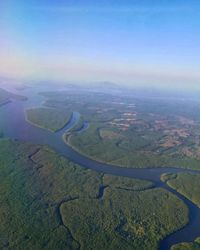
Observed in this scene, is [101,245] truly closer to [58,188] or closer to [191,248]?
[191,248]

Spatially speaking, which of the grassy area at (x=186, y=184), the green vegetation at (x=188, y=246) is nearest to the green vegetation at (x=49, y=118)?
the grassy area at (x=186, y=184)

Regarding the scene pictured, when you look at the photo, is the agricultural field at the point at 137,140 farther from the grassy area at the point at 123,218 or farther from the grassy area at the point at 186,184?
the grassy area at the point at 123,218

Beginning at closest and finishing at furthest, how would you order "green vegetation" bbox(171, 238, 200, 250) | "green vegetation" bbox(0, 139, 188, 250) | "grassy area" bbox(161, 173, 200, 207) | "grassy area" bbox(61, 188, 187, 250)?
"green vegetation" bbox(0, 139, 188, 250), "green vegetation" bbox(171, 238, 200, 250), "grassy area" bbox(61, 188, 187, 250), "grassy area" bbox(161, 173, 200, 207)

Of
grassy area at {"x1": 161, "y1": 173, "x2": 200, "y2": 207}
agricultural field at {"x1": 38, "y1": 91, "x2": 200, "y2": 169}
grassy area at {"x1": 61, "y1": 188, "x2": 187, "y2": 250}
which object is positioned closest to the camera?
grassy area at {"x1": 61, "y1": 188, "x2": 187, "y2": 250}

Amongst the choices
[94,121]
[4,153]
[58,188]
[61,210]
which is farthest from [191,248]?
[94,121]

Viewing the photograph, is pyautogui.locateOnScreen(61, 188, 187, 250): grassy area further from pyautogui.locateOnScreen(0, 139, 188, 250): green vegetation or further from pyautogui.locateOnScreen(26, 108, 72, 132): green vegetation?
pyautogui.locateOnScreen(26, 108, 72, 132): green vegetation

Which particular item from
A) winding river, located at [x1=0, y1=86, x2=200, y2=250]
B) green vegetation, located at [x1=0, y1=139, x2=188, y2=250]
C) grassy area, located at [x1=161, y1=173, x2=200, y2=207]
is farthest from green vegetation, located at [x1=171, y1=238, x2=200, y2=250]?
grassy area, located at [x1=161, y1=173, x2=200, y2=207]
